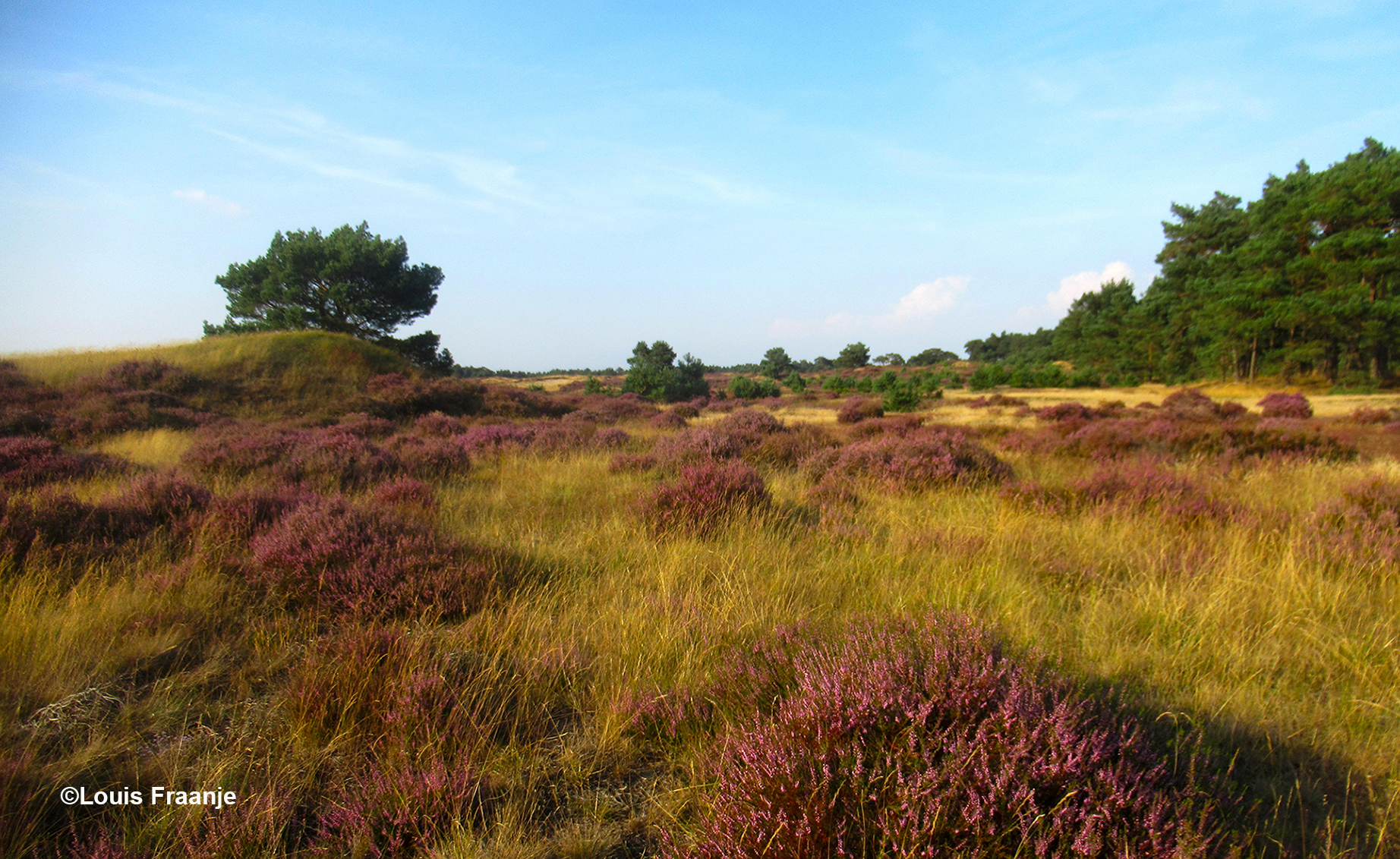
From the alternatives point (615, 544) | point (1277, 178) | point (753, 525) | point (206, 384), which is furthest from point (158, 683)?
point (1277, 178)

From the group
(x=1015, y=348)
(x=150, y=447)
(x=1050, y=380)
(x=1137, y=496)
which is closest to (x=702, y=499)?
(x=1137, y=496)

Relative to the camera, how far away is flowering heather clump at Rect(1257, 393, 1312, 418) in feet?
55.6

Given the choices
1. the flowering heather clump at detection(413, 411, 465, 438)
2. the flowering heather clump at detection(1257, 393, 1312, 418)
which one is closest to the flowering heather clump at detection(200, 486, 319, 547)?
the flowering heather clump at detection(413, 411, 465, 438)

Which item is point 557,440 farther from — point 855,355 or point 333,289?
point 855,355

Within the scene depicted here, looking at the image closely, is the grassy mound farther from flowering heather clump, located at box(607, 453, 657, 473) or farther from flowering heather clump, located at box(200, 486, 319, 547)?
flowering heather clump, located at box(200, 486, 319, 547)

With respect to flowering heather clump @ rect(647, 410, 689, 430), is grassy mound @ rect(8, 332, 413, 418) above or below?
above

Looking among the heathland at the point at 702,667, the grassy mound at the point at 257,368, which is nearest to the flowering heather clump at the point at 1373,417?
the heathland at the point at 702,667

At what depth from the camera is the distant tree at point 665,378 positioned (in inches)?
1321

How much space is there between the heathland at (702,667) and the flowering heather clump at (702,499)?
0.04m

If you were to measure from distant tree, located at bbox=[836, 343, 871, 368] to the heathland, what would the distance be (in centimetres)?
7002

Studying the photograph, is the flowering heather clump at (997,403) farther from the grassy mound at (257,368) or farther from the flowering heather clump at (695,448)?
the grassy mound at (257,368)

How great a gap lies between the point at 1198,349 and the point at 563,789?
44.4m

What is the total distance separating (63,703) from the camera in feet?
7.46

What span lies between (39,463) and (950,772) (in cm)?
955
